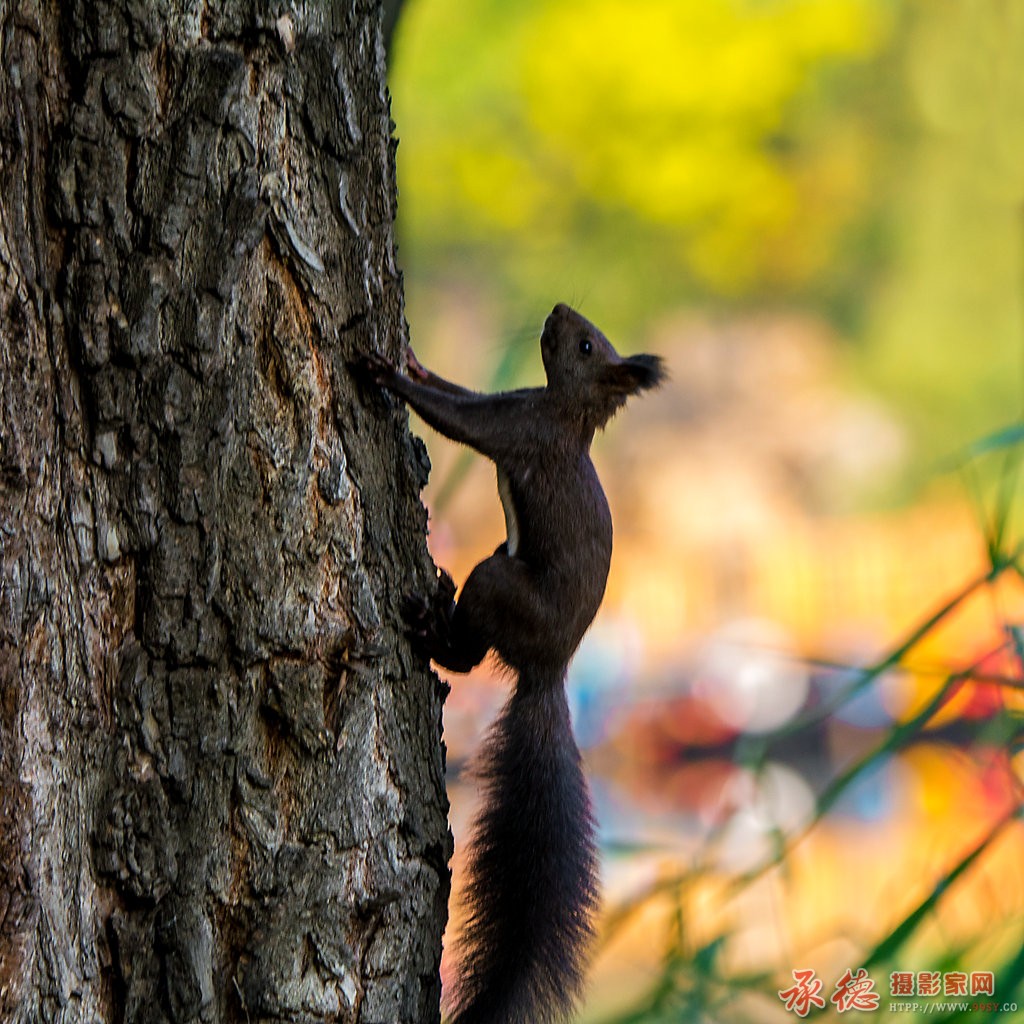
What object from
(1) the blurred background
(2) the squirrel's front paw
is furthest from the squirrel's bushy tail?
(1) the blurred background

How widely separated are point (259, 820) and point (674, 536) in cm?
584

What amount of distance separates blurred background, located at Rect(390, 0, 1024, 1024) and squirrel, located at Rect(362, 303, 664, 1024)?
2.74 meters

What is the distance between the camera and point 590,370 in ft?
6.47

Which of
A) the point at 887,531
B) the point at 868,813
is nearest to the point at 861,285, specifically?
the point at 887,531

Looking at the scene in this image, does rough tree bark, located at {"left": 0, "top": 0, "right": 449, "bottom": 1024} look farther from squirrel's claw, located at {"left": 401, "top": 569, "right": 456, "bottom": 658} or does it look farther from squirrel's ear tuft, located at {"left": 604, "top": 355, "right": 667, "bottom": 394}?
squirrel's ear tuft, located at {"left": 604, "top": 355, "right": 667, "bottom": 394}

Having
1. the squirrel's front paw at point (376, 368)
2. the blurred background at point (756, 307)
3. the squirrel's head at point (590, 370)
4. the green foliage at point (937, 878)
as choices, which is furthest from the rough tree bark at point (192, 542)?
the blurred background at point (756, 307)

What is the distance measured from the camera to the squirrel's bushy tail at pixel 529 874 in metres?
1.48

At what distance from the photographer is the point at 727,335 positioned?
771cm

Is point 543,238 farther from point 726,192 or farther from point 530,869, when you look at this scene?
point 530,869

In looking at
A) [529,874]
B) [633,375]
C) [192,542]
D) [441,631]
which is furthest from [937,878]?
[192,542]

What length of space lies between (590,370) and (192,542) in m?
0.86

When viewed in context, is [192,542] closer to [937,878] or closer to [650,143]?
[937,878]

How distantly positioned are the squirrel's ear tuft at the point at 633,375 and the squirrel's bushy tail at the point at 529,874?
53 centimetres

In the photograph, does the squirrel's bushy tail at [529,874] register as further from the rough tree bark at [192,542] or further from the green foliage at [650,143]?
the green foliage at [650,143]
